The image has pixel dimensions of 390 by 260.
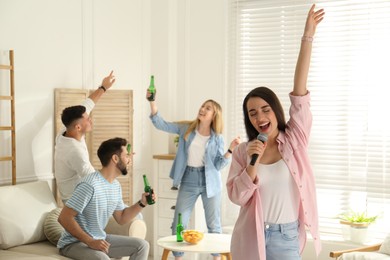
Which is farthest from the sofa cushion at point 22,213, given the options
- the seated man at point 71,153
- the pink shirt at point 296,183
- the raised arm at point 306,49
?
the raised arm at point 306,49

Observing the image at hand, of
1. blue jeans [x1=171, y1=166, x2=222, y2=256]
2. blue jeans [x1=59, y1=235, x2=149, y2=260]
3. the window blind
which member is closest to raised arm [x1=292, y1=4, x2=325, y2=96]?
blue jeans [x1=59, y1=235, x2=149, y2=260]

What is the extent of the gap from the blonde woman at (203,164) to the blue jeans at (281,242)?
102 inches

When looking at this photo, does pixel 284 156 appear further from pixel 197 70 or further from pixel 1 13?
pixel 197 70

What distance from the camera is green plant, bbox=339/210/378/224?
5082 millimetres

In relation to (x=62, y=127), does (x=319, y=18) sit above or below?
above

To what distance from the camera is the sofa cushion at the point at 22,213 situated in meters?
4.09

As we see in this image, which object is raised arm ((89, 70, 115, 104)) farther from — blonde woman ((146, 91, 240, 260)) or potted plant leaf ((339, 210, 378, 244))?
potted plant leaf ((339, 210, 378, 244))

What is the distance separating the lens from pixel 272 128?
2641 millimetres

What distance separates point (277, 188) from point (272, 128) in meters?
0.26

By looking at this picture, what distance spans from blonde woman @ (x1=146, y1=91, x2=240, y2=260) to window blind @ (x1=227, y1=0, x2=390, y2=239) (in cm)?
84

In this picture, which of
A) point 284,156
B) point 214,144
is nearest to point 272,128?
point 284,156

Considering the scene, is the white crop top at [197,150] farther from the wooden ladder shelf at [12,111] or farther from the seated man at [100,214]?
the wooden ladder shelf at [12,111]

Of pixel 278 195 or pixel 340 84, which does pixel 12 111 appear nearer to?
pixel 278 195

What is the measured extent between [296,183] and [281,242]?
26 cm
